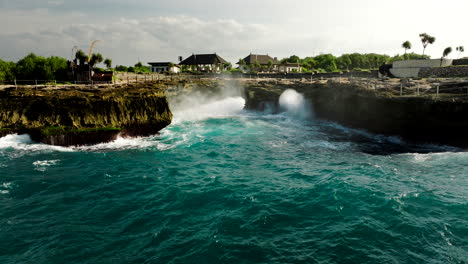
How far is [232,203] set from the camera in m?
17.9

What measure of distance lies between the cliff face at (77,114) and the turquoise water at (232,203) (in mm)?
1713

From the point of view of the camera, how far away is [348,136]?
121ft

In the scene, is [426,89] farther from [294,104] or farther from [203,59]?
[203,59]

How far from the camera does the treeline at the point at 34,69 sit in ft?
146

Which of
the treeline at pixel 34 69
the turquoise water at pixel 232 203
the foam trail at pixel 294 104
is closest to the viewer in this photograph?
the turquoise water at pixel 232 203

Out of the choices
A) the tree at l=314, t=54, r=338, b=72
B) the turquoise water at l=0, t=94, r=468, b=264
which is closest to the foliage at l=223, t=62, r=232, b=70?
the tree at l=314, t=54, r=338, b=72

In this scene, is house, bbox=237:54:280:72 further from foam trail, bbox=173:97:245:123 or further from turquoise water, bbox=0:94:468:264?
turquoise water, bbox=0:94:468:264

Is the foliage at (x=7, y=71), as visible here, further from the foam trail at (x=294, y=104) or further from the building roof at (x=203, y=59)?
the building roof at (x=203, y=59)

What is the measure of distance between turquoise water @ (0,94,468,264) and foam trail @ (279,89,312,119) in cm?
2280

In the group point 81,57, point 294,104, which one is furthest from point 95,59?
point 294,104

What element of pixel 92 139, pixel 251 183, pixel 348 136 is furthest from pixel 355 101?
pixel 92 139

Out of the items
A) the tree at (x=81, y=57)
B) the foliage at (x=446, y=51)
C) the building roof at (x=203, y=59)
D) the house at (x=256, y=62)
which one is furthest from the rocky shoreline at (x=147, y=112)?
the house at (x=256, y=62)

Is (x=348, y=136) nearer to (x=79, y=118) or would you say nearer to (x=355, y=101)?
(x=355, y=101)

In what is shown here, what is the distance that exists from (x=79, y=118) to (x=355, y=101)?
123ft
